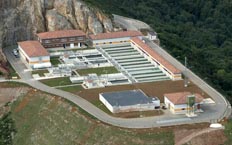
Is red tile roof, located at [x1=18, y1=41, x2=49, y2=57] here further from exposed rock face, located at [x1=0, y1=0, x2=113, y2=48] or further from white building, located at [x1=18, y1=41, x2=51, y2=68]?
exposed rock face, located at [x1=0, y1=0, x2=113, y2=48]

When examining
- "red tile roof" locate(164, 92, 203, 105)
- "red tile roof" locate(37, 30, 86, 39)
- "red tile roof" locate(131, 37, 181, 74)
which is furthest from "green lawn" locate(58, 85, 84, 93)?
"red tile roof" locate(37, 30, 86, 39)

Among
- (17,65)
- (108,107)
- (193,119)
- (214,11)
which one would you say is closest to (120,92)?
(108,107)

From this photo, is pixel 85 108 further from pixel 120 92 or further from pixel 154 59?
pixel 154 59

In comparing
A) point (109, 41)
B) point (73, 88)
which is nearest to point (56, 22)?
point (109, 41)

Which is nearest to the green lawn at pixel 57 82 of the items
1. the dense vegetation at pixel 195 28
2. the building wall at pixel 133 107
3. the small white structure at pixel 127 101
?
the small white structure at pixel 127 101

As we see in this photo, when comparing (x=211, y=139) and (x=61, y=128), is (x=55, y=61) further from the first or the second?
(x=211, y=139)
